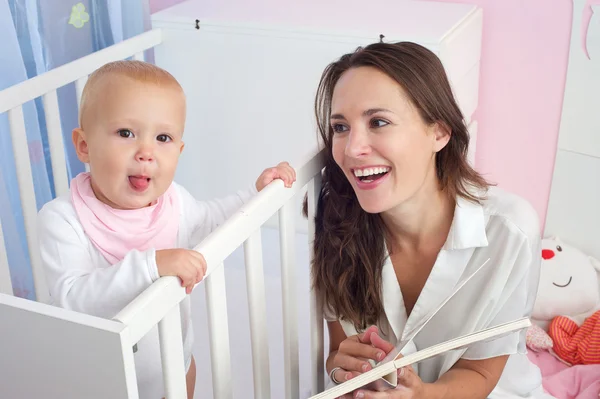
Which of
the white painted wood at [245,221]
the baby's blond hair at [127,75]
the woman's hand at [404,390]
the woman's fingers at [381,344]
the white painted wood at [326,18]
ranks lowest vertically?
the woman's hand at [404,390]

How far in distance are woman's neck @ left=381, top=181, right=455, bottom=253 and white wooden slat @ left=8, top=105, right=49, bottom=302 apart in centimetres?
75

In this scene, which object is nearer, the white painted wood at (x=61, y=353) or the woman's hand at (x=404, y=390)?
the white painted wood at (x=61, y=353)

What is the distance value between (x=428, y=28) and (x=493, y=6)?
0.97 feet

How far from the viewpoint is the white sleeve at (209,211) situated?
52.2 inches

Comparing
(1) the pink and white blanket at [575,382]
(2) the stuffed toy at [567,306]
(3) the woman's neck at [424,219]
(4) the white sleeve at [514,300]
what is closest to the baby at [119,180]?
(3) the woman's neck at [424,219]

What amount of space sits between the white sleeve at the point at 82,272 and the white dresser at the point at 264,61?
35.2 inches

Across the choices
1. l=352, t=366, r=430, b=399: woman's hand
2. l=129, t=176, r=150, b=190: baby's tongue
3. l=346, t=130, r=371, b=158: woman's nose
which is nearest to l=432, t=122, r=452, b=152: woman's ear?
l=346, t=130, r=371, b=158: woman's nose

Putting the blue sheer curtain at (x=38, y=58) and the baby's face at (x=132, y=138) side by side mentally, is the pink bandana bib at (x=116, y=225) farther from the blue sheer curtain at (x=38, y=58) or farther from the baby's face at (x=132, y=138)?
the blue sheer curtain at (x=38, y=58)

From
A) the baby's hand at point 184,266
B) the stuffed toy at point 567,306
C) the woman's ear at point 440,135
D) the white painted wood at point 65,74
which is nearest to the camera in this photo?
the baby's hand at point 184,266

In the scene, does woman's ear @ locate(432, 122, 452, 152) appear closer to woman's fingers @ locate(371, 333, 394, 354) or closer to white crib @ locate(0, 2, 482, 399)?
white crib @ locate(0, 2, 482, 399)

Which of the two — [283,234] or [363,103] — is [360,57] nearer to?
[363,103]

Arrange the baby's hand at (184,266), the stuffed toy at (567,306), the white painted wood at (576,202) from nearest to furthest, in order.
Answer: the baby's hand at (184,266)
the stuffed toy at (567,306)
the white painted wood at (576,202)

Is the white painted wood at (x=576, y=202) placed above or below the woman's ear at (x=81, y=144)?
below

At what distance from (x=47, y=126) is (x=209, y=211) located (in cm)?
53
